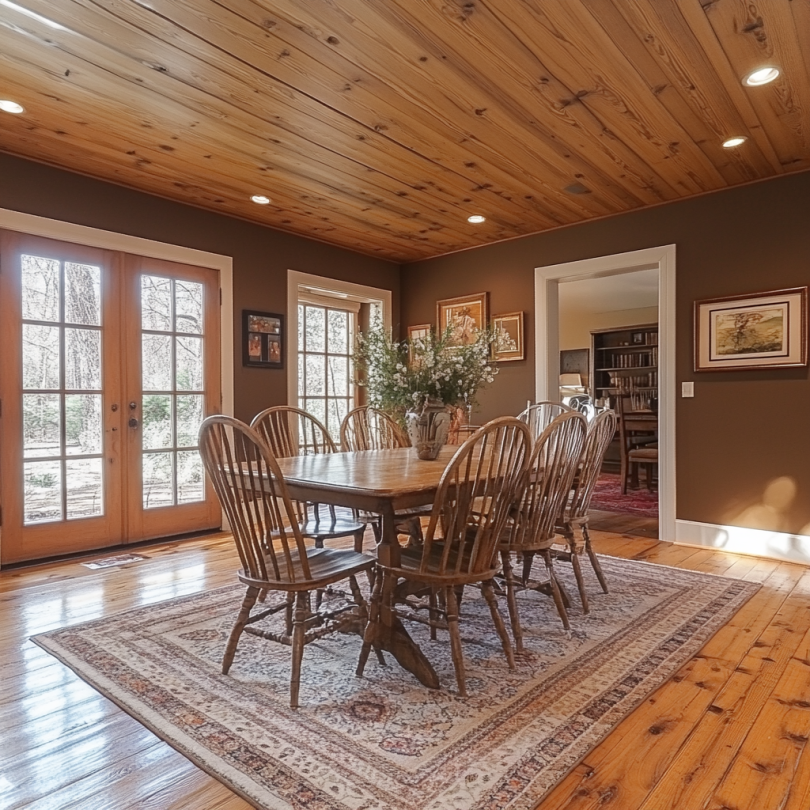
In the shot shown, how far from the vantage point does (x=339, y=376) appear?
559 centimetres

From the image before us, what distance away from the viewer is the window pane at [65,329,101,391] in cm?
373

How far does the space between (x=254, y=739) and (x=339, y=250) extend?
172 inches

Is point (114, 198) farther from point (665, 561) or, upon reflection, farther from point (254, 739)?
point (665, 561)

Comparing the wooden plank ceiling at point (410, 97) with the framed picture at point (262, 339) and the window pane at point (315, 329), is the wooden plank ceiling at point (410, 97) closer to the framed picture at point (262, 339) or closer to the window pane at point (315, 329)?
the framed picture at point (262, 339)

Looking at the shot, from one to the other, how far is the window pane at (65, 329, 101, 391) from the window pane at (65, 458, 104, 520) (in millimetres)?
496

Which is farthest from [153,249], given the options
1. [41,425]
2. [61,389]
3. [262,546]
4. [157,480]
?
[262,546]

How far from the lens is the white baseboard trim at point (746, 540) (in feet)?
12.1

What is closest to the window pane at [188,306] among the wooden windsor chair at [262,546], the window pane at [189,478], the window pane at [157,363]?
the window pane at [157,363]

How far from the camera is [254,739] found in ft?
5.61

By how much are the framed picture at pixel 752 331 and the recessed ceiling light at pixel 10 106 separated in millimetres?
4160

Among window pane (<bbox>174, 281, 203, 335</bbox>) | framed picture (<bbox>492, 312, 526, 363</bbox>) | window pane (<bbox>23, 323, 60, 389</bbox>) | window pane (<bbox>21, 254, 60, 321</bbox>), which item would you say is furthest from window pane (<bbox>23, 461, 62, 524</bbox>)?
framed picture (<bbox>492, 312, 526, 363</bbox>)

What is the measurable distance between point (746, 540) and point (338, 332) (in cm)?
376

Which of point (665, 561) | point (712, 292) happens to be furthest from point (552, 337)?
point (665, 561)

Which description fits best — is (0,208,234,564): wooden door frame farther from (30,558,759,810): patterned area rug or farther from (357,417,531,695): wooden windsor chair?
(357,417,531,695): wooden windsor chair
